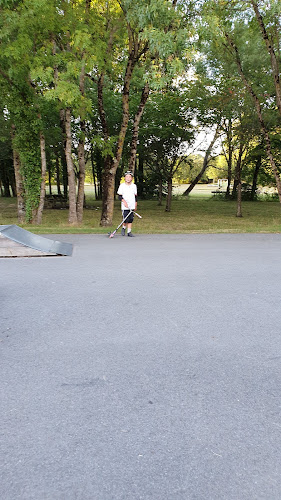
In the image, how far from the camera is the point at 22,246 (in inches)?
318

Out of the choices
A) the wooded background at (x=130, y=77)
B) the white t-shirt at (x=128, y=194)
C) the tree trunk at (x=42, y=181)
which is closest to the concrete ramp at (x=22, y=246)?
the white t-shirt at (x=128, y=194)

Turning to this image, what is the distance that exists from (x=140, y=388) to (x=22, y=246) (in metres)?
5.63

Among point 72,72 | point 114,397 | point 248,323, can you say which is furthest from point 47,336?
point 72,72

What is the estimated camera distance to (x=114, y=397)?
3.01m

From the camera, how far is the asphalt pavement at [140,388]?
2.21 metres

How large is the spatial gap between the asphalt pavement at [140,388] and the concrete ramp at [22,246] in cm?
173

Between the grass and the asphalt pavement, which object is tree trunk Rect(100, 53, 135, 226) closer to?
the grass

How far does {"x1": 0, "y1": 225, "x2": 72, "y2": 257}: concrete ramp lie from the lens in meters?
8.05

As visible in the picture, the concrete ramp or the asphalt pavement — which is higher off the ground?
the concrete ramp

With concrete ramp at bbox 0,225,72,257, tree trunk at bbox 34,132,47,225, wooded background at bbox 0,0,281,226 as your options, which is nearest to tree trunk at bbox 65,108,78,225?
wooded background at bbox 0,0,281,226

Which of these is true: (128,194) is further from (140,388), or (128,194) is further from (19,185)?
(19,185)

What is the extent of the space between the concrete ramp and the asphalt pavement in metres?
1.73

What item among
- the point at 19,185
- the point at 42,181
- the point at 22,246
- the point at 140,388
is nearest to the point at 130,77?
the point at 42,181

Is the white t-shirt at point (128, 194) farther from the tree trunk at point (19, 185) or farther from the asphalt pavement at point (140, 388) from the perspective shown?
the tree trunk at point (19, 185)
